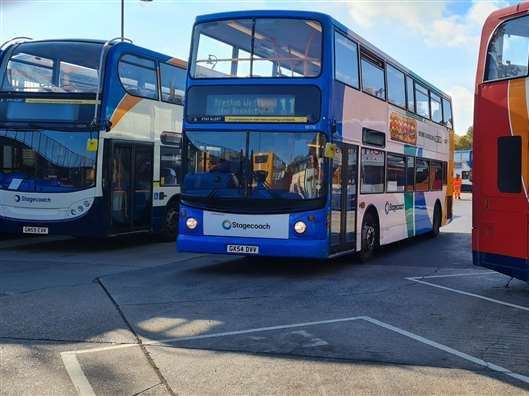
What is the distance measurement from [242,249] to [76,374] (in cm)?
500

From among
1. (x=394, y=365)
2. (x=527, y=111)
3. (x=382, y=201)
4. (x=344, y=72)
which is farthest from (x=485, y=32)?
(x=394, y=365)

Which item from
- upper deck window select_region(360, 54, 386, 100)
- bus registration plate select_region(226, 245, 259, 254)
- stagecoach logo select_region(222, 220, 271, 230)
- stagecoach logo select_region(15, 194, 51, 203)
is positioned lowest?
bus registration plate select_region(226, 245, 259, 254)

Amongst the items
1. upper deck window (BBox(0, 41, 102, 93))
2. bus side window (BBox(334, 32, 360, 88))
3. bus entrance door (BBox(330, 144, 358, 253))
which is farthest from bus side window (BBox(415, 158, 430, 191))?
upper deck window (BBox(0, 41, 102, 93))

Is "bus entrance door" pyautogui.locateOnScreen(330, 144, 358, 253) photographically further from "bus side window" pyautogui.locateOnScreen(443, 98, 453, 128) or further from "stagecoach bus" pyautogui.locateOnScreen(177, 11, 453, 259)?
"bus side window" pyautogui.locateOnScreen(443, 98, 453, 128)

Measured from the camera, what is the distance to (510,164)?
Answer: 27.3 ft

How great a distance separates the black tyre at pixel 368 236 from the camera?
11836mm

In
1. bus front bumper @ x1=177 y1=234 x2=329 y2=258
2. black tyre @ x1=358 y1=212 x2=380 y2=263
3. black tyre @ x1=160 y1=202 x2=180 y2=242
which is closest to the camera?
bus front bumper @ x1=177 y1=234 x2=329 y2=258

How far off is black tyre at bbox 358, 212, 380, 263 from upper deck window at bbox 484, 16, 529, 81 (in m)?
3.99

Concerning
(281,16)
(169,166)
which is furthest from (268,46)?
(169,166)

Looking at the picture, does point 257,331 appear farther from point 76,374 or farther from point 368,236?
point 368,236

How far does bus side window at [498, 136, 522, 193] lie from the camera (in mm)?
8227

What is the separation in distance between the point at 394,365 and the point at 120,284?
197 inches

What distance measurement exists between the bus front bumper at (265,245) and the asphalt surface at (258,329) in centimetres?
43

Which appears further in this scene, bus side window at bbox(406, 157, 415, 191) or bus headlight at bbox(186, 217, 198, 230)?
bus side window at bbox(406, 157, 415, 191)
